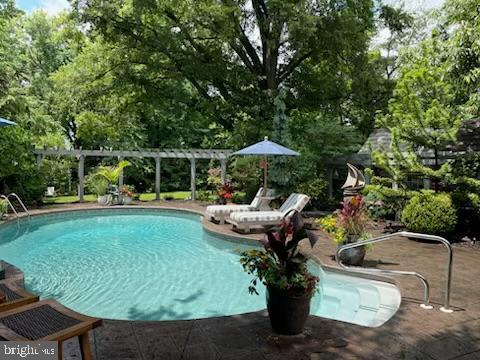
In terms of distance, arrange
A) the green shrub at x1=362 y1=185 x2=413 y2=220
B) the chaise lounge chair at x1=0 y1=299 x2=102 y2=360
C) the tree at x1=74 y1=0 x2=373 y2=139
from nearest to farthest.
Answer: the chaise lounge chair at x1=0 y1=299 x2=102 y2=360, the green shrub at x1=362 y1=185 x2=413 y2=220, the tree at x1=74 y1=0 x2=373 y2=139

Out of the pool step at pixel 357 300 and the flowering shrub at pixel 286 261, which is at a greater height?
the flowering shrub at pixel 286 261

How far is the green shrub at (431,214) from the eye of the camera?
8.83 m

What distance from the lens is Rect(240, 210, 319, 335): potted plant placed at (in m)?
3.91

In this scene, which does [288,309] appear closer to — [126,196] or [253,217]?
[253,217]

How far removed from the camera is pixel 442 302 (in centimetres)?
506

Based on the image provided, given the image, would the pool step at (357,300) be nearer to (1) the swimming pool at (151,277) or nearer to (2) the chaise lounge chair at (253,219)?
(1) the swimming pool at (151,277)

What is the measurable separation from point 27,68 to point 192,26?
38.0 feet

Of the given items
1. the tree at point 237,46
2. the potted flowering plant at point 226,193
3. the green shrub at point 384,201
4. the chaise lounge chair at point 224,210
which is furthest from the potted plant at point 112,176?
the green shrub at point 384,201

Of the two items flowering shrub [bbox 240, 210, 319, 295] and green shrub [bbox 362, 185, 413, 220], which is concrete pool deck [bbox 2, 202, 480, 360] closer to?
flowering shrub [bbox 240, 210, 319, 295]

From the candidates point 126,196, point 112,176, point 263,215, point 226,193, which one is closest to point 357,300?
point 263,215

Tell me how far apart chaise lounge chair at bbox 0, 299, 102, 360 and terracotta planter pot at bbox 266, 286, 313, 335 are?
1.74 m

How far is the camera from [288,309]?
3928mm

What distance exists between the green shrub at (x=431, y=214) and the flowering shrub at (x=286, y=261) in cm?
599

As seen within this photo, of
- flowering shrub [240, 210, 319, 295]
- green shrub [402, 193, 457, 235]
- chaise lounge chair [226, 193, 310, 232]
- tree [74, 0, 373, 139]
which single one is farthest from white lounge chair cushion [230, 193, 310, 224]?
flowering shrub [240, 210, 319, 295]
